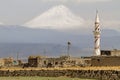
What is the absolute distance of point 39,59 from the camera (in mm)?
89500

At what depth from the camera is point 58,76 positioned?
2685 inches

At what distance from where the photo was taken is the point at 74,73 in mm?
66438

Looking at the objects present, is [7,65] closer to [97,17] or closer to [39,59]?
[39,59]

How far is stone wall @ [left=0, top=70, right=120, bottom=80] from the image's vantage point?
2386 inches

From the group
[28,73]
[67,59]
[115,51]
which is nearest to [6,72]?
[28,73]

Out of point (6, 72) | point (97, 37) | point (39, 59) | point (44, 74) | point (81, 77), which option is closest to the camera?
point (81, 77)

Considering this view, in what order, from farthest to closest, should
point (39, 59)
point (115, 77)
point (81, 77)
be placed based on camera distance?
point (39, 59) < point (81, 77) < point (115, 77)

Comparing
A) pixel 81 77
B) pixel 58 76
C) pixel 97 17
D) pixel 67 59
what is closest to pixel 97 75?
pixel 81 77

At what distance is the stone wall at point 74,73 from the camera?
60609 millimetres

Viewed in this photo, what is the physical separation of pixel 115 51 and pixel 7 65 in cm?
2056

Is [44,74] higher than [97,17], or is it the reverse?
[97,17]

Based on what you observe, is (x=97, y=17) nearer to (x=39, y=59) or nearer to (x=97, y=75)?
(x=39, y=59)

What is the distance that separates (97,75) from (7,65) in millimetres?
36158

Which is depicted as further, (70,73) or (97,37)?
(97,37)
